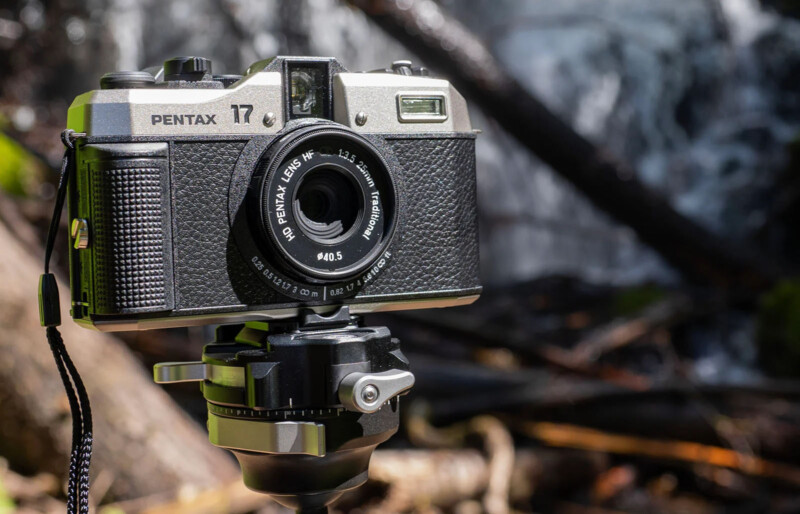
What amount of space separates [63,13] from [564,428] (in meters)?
3.80

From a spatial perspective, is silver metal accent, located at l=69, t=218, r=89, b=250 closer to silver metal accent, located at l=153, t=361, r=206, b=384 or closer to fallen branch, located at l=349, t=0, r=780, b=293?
silver metal accent, located at l=153, t=361, r=206, b=384

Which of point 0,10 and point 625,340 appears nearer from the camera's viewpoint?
point 625,340

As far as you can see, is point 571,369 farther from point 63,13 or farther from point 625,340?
point 63,13

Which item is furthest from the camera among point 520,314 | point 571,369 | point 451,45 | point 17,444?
point 520,314

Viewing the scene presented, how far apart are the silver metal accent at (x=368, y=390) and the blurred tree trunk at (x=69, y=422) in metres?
1.11

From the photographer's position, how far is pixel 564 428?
2.88 metres

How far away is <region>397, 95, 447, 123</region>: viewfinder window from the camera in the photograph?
1184 mm

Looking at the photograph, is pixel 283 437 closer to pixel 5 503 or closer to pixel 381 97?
pixel 381 97

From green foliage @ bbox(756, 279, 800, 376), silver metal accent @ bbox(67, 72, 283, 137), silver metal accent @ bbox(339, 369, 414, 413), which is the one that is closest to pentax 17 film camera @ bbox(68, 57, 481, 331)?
silver metal accent @ bbox(67, 72, 283, 137)

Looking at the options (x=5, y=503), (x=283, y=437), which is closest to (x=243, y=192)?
(x=283, y=437)

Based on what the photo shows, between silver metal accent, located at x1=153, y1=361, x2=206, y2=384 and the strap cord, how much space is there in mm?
89

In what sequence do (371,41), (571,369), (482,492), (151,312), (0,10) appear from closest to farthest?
(151,312), (482,492), (571,369), (0,10), (371,41)

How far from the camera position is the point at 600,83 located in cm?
555

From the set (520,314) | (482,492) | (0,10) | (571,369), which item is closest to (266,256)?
(482,492)
